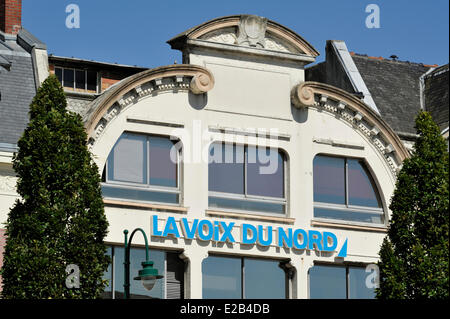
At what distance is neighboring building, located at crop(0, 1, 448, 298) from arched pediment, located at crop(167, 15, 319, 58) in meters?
0.04

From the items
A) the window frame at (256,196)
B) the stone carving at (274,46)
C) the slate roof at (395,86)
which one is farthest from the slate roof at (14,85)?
the slate roof at (395,86)

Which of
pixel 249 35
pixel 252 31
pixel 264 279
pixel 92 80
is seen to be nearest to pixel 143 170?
pixel 92 80

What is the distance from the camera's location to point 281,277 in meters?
38.0

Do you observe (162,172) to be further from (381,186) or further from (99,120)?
(381,186)

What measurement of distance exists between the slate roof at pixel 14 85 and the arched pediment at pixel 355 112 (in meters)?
7.70

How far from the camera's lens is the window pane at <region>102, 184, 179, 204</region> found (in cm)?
3603

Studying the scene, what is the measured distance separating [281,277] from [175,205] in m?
3.83

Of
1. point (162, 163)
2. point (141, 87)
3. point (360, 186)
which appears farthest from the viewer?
point (360, 186)

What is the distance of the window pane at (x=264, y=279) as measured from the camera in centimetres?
3744

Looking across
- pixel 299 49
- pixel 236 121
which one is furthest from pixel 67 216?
pixel 299 49

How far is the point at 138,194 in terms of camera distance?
36469 millimetres

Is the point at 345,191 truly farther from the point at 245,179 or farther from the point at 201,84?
the point at 201,84

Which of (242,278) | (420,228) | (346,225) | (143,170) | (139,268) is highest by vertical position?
(143,170)

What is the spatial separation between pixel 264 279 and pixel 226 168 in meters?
3.32
